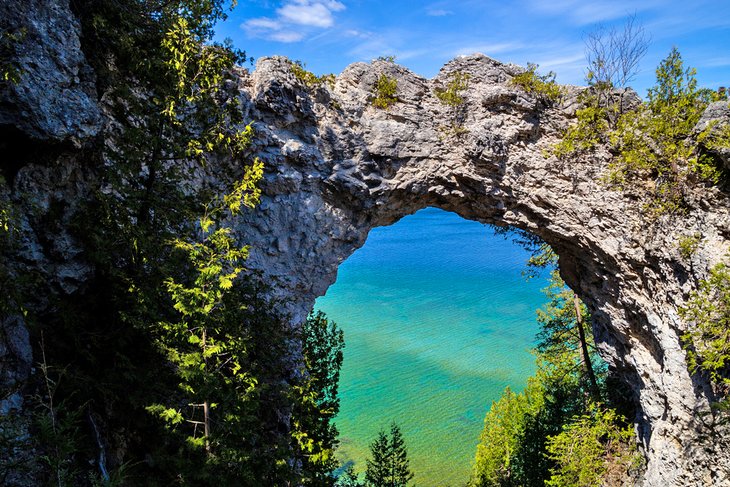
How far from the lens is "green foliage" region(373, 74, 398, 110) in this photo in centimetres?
1194

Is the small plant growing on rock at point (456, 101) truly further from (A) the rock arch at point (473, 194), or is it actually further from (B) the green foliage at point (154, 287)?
(B) the green foliage at point (154, 287)

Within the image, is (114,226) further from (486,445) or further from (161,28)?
(486,445)

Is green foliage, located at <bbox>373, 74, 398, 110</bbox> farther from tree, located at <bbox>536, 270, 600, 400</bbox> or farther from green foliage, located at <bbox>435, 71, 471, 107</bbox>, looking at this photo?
tree, located at <bbox>536, 270, 600, 400</bbox>

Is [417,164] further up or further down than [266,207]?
further up

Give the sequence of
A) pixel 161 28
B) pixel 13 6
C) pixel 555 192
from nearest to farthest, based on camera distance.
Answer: pixel 13 6
pixel 161 28
pixel 555 192

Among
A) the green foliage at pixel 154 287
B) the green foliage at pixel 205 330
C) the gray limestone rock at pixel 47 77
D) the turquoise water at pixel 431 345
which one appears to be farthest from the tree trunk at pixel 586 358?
the gray limestone rock at pixel 47 77

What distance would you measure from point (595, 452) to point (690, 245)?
7397 millimetres

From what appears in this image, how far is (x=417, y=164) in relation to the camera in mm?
12164

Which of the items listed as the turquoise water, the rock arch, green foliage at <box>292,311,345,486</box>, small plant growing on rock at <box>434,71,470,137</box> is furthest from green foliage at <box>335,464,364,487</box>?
small plant growing on rock at <box>434,71,470,137</box>

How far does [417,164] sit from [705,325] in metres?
7.72

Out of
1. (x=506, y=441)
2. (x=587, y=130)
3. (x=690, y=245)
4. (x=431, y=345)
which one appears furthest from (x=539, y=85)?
(x=431, y=345)

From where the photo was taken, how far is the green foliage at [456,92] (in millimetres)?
11984

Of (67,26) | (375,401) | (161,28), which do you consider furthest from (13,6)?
(375,401)

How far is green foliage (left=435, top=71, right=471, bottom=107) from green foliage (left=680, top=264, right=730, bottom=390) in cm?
733
